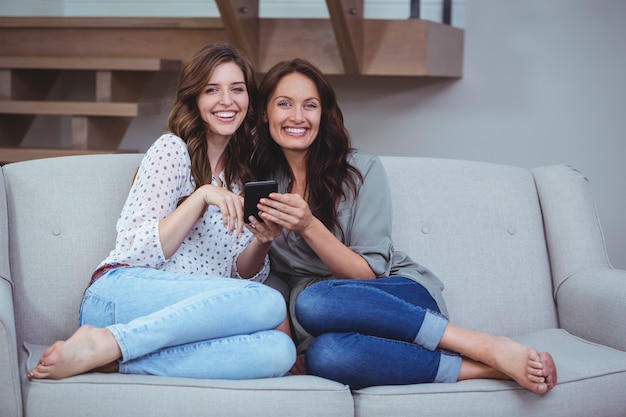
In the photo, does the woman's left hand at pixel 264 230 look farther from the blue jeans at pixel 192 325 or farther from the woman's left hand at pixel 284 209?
the blue jeans at pixel 192 325

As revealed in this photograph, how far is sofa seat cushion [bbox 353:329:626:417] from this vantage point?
1860 mm

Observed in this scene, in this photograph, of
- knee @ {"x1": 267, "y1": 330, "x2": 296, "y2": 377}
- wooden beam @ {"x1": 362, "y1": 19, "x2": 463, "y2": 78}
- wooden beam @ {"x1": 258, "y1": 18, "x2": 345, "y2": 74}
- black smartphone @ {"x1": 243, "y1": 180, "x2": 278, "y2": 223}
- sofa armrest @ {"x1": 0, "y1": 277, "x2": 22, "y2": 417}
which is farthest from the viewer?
wooden beam @ {"x1": 258, "y1": 18, "x2": 345, "y2": 74}

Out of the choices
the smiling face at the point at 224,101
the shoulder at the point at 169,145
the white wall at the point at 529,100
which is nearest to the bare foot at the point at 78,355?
the shoulder at the point at 169,145

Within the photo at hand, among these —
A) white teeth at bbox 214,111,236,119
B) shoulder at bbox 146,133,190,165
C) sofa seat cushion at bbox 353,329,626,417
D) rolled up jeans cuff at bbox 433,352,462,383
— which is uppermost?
white teeth at bbox 214,111,236,119

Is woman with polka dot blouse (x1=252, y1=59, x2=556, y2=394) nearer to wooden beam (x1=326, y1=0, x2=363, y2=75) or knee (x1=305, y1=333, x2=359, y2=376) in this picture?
knee (x1=305, y1=333, x2=359, y2=376)

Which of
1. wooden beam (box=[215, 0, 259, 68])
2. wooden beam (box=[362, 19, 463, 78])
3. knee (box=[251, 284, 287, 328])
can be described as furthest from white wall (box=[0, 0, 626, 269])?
knee (box=[251, 284, 287, 328])

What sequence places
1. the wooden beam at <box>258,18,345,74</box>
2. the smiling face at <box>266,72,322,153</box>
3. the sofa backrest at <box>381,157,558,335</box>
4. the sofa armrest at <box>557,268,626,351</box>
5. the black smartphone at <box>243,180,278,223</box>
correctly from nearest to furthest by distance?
the black smartphone at <box>243,180,278,223</box> → the sofa armrest at <box>557,268,626,351</box> → the smiling face at <box>266,72,322,153</box> → the sofa backrest at <box>381,157,558,335</box> → the wooden beam at <box>258,18,345,74</box>

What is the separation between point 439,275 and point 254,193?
642 millimetres

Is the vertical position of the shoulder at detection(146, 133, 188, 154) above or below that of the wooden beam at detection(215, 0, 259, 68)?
below

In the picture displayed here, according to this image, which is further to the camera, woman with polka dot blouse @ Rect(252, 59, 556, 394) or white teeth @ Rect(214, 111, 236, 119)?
white teeth @ Rect(214, 111, 236, 119)

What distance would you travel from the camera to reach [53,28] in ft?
13.1

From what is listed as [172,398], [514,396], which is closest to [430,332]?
[514,396]

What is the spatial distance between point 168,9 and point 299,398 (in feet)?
9.67

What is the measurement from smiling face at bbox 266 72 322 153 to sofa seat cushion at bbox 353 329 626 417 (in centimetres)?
69
